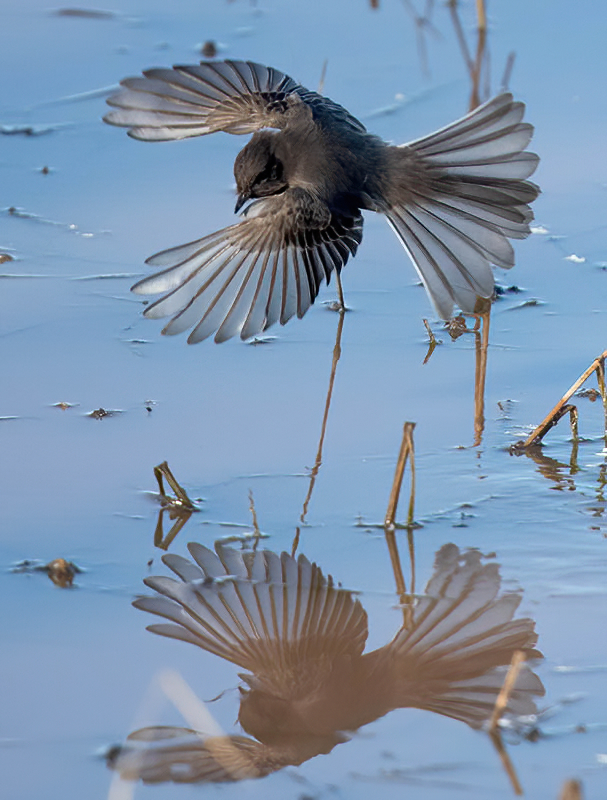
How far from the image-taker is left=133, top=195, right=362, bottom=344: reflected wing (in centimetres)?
445

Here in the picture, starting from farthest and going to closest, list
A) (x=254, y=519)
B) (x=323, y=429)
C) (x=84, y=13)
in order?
1. (x=84, y=13)
2. (x=323, y=429)
3. (x=254, y=519)

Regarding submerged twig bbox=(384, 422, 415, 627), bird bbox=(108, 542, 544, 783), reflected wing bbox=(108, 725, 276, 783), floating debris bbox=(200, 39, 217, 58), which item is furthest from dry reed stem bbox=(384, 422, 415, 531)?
floating debris bbox=(200, 39, 217, 58)

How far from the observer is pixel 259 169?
455 centimetres

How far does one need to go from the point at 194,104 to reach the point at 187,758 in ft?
9.31

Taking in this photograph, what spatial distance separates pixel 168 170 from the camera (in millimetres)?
6418

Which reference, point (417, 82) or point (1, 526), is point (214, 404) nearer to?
point (1, 526)

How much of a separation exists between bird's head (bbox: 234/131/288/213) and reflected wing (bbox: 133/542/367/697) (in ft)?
5.05

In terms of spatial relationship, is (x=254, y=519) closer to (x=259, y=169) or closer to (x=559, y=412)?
(x=559, y=412)

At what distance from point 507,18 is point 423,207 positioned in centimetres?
394

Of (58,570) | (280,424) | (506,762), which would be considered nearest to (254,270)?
(280,424)

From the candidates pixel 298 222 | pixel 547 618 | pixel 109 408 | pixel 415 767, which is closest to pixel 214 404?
pixel 109 408

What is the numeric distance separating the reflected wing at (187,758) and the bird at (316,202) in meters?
1.84

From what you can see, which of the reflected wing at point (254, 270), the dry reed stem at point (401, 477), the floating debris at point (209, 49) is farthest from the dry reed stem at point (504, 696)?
the floating debris at point (209, 49)

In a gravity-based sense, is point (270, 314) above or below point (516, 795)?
above
